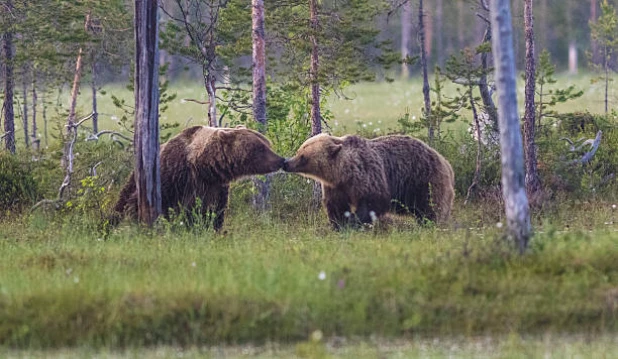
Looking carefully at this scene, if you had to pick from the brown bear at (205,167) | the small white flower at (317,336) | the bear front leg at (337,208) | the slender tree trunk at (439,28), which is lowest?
the small white flower at (317,336)

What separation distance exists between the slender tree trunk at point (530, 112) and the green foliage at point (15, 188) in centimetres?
730

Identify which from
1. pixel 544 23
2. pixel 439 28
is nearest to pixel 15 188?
pixel 439 28

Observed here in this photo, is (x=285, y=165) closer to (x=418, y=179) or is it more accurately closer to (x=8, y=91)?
(x=418, y=179)

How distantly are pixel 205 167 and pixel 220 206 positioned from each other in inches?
24.3

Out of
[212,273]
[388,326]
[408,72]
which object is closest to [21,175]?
[212,273]

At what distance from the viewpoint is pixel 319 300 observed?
846 cm

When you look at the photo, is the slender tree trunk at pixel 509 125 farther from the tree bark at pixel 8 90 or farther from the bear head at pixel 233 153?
the tree bark at pixel 8 90

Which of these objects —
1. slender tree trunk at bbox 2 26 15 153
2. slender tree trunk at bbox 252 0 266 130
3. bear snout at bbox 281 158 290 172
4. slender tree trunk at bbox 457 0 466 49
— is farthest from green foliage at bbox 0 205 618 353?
slender tree trunk at bbox 457 0 466 49

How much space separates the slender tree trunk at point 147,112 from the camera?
11570 millimetres

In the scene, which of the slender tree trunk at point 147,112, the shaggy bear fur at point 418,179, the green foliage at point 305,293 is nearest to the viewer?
the green foliage at point 305,293

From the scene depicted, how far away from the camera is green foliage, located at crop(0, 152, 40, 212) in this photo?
15.3 metres

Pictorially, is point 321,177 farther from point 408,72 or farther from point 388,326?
point 408,72

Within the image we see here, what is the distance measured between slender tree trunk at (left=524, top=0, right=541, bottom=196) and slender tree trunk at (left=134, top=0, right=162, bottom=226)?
590cm

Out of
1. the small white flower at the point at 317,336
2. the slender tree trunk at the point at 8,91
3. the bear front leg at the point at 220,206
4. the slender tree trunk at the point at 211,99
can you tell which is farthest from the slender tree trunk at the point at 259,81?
the small white flower at the point at 317,336
